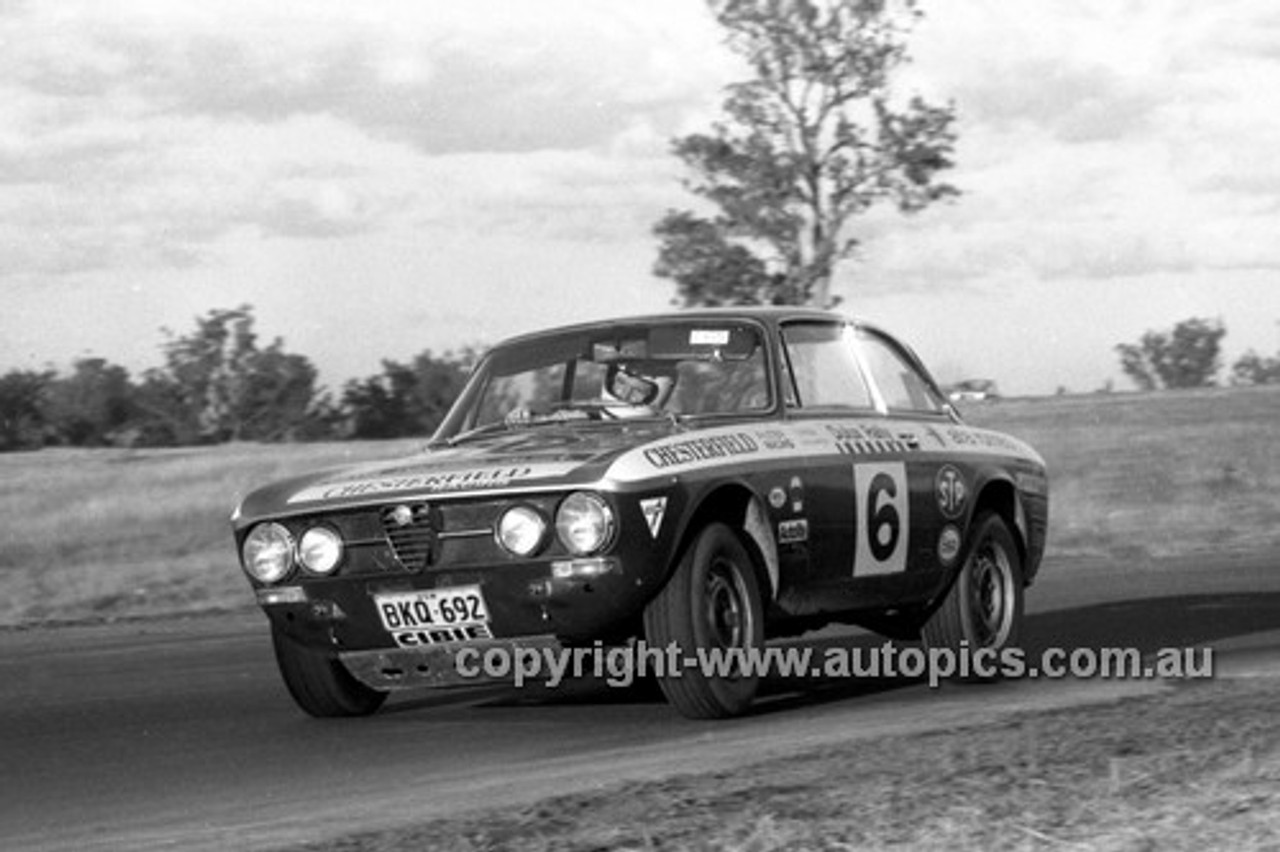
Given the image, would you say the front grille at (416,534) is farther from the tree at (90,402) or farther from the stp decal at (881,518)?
the tree at (90,402)

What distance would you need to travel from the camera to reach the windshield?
9.33m

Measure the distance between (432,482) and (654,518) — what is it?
2.54ft

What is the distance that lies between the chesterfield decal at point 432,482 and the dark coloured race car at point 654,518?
0.01 m

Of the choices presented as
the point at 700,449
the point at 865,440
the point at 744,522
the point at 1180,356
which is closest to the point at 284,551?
the point at 700,449

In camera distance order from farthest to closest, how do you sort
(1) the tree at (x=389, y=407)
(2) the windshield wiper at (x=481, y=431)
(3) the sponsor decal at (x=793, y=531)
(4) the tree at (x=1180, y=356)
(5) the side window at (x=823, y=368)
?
(4) the tree at (x=1180, y=356), (1) the tree at (x=389, y=407), (5) the side window at (x=823, y=368), (2) the windshield wiper at (x=481, y=431), (3) the sponsor decal at (x=793, y=531)

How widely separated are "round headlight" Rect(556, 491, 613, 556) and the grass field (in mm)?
3174

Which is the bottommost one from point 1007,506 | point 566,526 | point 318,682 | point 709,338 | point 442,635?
point 318,682

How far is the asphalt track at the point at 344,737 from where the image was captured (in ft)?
22.3

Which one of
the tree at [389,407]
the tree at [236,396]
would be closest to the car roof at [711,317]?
the tree at [389,407]

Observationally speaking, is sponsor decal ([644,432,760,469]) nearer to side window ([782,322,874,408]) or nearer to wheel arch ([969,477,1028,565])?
side window ([782,322,874,408])

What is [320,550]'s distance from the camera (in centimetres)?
852

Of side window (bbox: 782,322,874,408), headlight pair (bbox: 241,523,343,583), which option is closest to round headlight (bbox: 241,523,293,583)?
headlight pair (bbox: 241,523,343,583)

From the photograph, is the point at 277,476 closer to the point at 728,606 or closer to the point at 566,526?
the point at 728,606

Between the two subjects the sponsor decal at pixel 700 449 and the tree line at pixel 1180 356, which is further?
the tree line at pixel 1180 356
